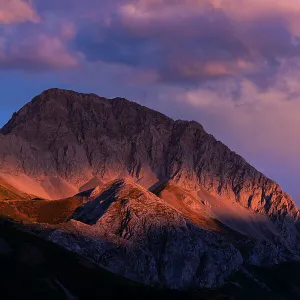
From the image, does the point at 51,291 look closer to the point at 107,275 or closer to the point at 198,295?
the point at 107,275

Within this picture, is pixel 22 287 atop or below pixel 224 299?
below

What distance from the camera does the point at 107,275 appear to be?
17838cm

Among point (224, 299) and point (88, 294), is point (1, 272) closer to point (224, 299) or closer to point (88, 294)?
point (88, 294)

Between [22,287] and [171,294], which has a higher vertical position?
[171,294]

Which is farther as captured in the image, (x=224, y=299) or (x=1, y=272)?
(x=224, y=299)

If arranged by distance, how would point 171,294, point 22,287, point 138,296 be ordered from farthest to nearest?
point 171,294 < point 138,296 < point 22,287

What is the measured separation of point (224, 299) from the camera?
18975cm

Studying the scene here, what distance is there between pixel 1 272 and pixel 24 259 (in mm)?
11031

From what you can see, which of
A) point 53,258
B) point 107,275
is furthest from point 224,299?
point 53,258

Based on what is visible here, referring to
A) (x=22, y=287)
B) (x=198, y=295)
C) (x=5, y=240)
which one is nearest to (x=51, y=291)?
(x=22, y=287)

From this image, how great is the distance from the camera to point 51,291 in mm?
154875

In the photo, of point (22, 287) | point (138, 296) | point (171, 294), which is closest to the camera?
point (22, 287)

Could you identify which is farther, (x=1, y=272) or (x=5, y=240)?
(x=5, y=240)

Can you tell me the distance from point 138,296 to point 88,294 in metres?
12.4
